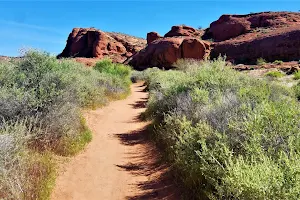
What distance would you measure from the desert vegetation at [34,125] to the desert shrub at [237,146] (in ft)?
8.67

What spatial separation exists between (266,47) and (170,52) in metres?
14.9

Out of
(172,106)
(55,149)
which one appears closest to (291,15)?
(172,106)

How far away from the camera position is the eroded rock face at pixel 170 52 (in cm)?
4606

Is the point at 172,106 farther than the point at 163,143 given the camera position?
Yes

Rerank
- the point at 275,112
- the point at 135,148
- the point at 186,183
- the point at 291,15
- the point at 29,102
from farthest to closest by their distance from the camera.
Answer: the point at 291,15, the point at 135,148, the point at 29,102, the point at 186,183, the point at 275,112

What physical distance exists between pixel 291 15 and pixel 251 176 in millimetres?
65022

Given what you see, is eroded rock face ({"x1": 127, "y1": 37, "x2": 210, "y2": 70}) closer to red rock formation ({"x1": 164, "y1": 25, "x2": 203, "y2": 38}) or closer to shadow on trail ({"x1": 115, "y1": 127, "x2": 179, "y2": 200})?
red rock formation ({"x1": 164, "y1": 25, "x2": 203, "y2": 38})

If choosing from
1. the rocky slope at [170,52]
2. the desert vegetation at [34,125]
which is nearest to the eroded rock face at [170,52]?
the rocky slope at [170,52]

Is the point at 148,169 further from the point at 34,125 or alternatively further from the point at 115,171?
the point at 34,125

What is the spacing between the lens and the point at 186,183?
5797 mm

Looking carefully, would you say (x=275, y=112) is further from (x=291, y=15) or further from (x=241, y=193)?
(x=291, y=15)

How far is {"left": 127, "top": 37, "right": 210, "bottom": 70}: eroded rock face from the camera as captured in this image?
46062 mm

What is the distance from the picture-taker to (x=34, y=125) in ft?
23.1

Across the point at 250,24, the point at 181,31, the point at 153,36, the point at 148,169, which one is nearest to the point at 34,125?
the point at 148,169
